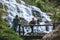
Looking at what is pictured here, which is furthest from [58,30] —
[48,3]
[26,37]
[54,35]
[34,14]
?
[48,3]

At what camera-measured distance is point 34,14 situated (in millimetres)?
31891

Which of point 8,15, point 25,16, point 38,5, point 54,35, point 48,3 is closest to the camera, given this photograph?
point 54,35

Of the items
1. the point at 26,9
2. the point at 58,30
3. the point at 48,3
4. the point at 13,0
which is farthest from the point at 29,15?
the point at 58,30

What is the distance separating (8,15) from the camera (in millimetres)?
26781

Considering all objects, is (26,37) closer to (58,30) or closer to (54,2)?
(58,30)

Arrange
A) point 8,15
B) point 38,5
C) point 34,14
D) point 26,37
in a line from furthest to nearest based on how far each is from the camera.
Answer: point 38,5, point 34,14, point 8,15, point 26,37

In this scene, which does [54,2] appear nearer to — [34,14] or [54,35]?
[34,14]

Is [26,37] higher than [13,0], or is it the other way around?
[13,0]

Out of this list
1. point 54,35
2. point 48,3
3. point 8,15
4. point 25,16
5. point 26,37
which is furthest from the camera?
point 48,3

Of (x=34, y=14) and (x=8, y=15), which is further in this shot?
(x=34, y=14)

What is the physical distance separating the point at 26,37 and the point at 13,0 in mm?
16165

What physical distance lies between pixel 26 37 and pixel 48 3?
24.4 m

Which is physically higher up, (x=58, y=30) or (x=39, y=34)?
(x=58, y=30)

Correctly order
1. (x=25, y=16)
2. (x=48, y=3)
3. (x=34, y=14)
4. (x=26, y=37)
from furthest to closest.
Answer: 1. (x=48, y=3)
2. (x=34, y=14)
3. (x=25, y=16)
4. (x=26, y=37)
